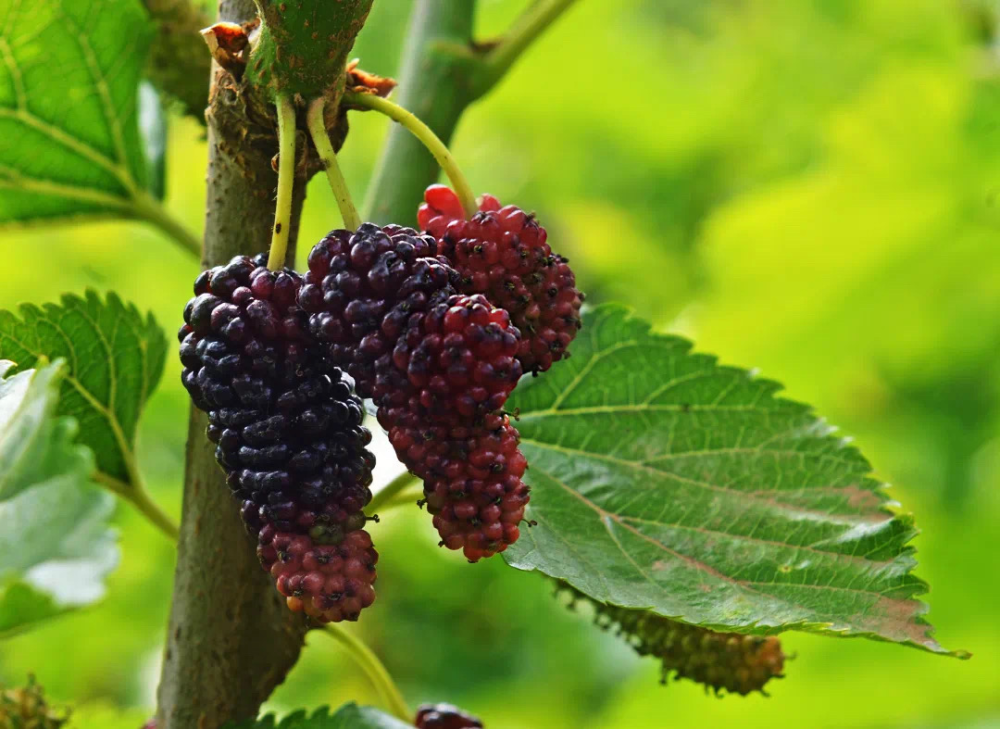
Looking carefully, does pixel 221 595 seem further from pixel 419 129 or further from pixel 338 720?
pixel 419 129

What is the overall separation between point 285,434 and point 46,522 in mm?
138

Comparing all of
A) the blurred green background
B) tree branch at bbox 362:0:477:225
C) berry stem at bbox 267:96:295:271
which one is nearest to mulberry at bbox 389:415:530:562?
berry stem at bbox 267:96:295:271

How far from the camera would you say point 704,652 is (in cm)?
79

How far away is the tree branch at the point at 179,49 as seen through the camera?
0.88m

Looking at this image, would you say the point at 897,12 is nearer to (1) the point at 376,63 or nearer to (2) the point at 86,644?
(1) the point at 376,63

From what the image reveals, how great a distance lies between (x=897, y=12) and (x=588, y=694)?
1430 mm

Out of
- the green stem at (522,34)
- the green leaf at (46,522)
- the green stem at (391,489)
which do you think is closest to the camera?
the green leaf at (46,522)

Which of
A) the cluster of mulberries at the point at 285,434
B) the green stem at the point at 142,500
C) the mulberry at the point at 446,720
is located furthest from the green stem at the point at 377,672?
the cluster of mulberries at the point at 285,434

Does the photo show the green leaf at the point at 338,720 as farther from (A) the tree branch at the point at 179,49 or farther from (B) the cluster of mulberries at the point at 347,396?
(A) the tree branch at the point at 179,49

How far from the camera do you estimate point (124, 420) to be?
2.57ft

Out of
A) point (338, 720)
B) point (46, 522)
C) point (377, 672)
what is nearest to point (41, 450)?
point (46, 522)

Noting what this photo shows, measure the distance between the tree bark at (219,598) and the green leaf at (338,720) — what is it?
0.09ft

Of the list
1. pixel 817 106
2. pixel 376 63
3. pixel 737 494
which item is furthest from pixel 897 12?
pixel 737 494

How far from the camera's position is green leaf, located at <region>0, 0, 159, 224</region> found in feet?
2.55
